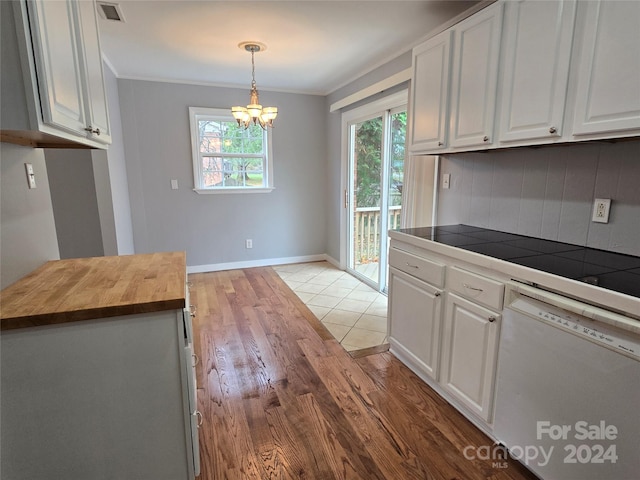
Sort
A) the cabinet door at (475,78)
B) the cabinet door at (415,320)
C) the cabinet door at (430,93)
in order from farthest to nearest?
the cabinet door at (430,93)
the cabinet door at (415,320)
the cabinet door at (475,78)

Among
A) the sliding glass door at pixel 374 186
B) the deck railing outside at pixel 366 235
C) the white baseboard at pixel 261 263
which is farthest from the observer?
the white baseboard at pixel 261 263

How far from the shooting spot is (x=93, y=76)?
163cm

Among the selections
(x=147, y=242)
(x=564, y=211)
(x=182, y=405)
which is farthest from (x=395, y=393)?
(x=147, y=242)

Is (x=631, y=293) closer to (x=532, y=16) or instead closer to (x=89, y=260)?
(x=532, y=16)

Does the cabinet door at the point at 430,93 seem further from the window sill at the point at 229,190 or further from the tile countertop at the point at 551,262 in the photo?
the window sill at the point at 229,190

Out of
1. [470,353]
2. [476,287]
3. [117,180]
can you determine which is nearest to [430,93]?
[476,287]

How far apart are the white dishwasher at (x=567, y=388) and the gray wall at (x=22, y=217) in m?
2.14

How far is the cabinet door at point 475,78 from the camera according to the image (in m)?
1.86

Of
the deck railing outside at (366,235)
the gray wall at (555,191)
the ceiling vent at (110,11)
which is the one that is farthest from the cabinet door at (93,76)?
the deck railing outside at (366,235)

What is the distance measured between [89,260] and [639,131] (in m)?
2.57

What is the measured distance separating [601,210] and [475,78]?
100 centimetres

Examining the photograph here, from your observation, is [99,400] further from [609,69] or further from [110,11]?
[110,11]

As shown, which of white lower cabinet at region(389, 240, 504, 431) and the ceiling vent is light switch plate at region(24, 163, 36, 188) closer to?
the ceiling vent

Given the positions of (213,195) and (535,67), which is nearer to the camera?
(535,67)
